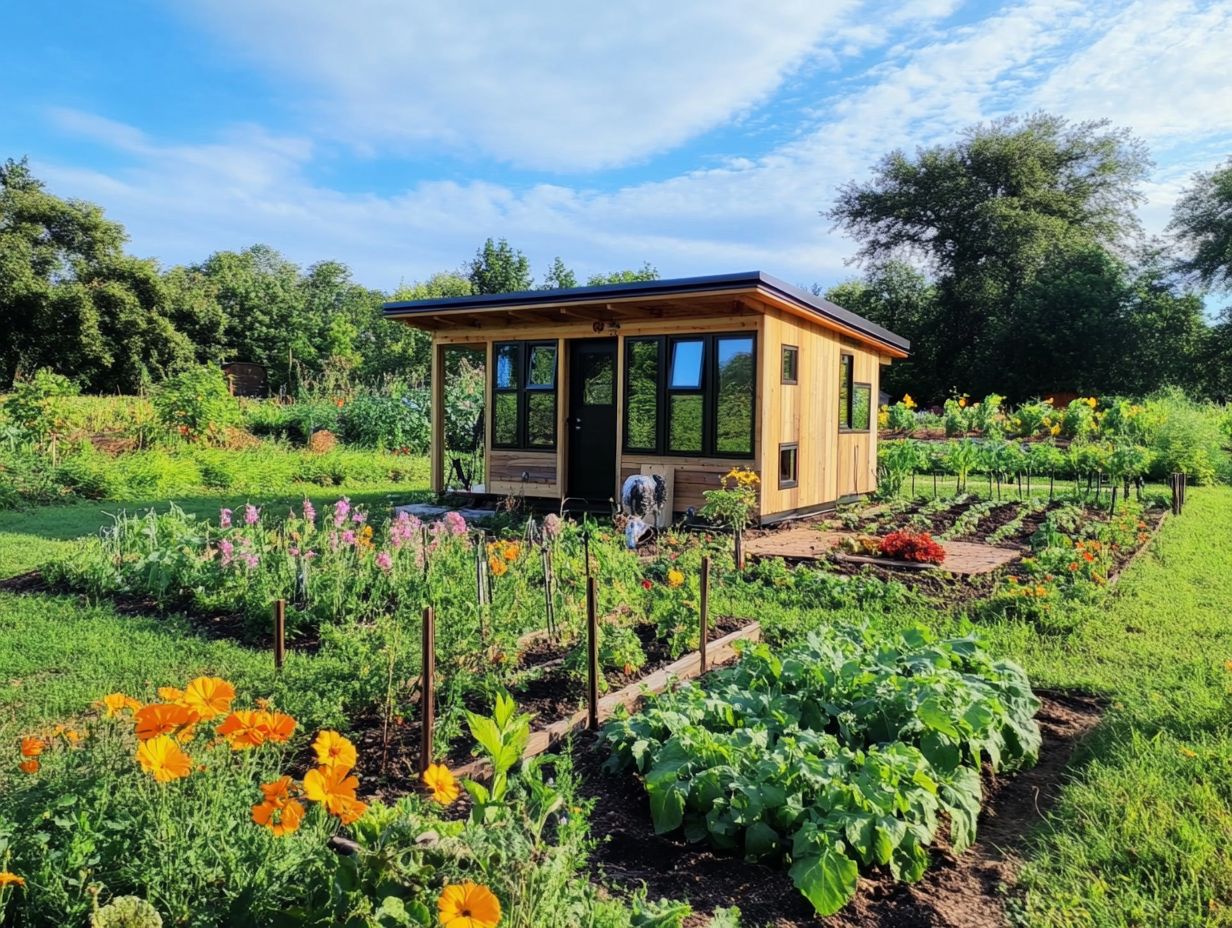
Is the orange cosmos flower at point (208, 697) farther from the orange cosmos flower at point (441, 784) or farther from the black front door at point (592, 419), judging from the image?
the black front door at point (592, 419)

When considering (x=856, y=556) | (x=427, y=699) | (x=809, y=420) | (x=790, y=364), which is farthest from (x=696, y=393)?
(x=427, y=699)

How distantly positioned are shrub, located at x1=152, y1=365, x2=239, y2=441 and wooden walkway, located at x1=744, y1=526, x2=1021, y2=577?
10.4 m

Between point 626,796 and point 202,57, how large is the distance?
453 inches

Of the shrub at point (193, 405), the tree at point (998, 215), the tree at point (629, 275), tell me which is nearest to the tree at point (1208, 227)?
the tree at point (998, 215)

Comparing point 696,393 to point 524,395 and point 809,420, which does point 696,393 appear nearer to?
point 809,420

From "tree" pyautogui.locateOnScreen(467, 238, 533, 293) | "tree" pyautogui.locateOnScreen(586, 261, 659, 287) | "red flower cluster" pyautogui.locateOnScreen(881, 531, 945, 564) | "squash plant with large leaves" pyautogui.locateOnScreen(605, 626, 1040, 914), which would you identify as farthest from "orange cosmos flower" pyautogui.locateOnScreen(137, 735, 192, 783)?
"tree" pyautogui.locateOnScreen(586, 261, 659, 287)

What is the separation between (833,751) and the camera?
2.69 m

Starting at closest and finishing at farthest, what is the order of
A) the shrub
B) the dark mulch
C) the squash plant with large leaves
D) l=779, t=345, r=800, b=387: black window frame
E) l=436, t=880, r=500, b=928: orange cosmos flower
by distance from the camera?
l=436, t=880, r=500, b=928: orange cosmos flower, the dark mulch, the squash plant with large leaves, l=779, t=345, r=800, b=387: black window frame, the shrub

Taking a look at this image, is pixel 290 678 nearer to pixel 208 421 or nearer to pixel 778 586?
pixel 778 586

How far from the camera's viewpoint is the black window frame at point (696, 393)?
29.9ft

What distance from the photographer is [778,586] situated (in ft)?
21.1

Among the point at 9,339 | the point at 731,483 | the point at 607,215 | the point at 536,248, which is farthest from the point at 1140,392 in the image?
the point at 9,339

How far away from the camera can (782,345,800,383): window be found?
31.6ft

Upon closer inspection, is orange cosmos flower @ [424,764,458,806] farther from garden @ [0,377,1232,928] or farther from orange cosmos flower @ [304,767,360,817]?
orange cosmos flower @ [304,767,360,817]
